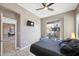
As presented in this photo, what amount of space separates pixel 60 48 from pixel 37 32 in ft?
1.83

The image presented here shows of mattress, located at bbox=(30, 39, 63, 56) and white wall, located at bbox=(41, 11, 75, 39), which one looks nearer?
mattress, located at bbox=(30, 39, 63, 56)

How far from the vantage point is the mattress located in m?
1.73

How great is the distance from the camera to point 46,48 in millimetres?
1784

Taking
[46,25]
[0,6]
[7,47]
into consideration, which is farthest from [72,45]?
[0,6]

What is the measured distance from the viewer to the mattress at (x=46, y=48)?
173 centimetres

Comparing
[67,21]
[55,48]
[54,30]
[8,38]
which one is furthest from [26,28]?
[67,21]

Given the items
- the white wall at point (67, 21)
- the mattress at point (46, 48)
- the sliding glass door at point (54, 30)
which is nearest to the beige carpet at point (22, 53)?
the mattress at point (46, 48)

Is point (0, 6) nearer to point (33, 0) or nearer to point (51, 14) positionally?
point (33, 0)

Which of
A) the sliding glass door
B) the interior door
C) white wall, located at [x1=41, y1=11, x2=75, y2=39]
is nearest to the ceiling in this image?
white wall, located at [x1=41, y1=11, x2=75, y2=39]

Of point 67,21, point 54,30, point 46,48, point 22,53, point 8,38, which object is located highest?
point 67,21

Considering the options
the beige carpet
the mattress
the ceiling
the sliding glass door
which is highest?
the ceiling

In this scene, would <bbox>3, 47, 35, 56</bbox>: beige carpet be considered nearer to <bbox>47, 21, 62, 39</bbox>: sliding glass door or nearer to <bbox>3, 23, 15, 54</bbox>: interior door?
<bbox>3, 23, 15, 54</bbox>: interior door

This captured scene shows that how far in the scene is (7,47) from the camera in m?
1.91

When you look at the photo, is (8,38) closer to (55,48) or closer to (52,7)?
(55,48)
